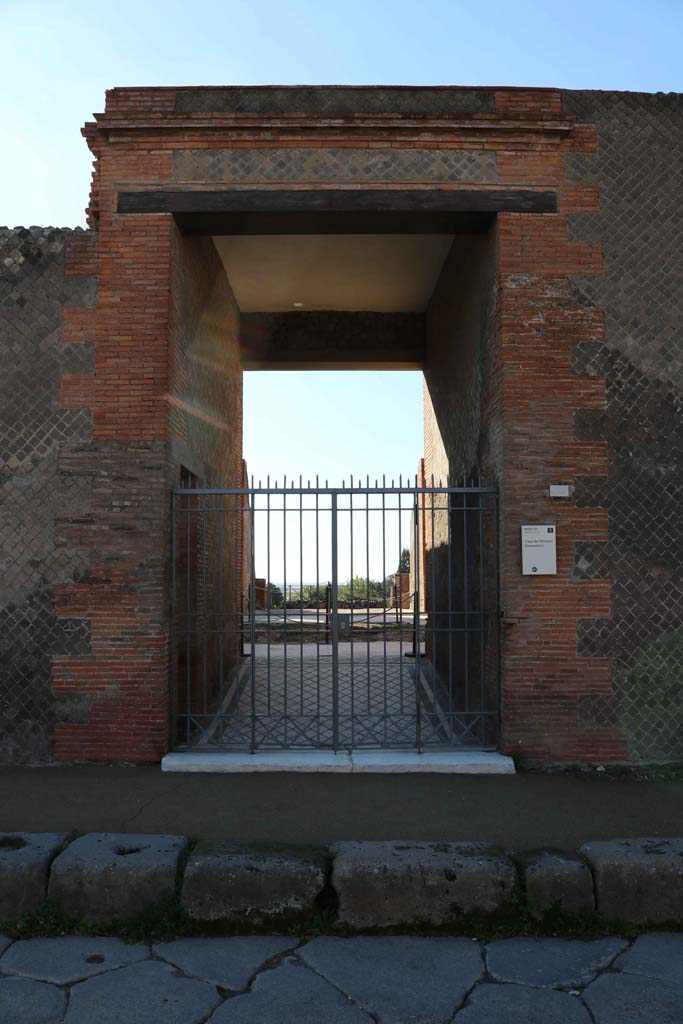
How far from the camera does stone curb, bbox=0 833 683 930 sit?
137 inches

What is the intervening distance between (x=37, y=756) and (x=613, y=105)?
7.53 meters

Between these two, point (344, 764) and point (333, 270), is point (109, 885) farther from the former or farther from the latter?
point (333, 270)

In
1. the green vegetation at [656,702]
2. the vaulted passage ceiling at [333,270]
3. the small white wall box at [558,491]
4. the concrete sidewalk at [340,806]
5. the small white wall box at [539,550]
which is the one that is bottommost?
the concrete sidewalk at [340,806]

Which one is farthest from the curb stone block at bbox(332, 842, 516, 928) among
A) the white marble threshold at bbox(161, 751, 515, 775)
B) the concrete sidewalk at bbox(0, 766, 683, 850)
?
the white marble threshold at bbox(161, 751, 515, 775)

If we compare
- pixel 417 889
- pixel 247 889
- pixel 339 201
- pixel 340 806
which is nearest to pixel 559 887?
pixel 417 889

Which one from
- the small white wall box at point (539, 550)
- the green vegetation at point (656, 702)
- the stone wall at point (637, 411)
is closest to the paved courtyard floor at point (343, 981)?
the green vegetation at point (656, 702)

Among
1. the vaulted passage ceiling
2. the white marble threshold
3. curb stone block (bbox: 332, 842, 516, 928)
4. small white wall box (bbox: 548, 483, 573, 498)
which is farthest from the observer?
the vaulted passage ceiling

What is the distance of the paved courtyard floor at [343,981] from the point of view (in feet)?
9.24

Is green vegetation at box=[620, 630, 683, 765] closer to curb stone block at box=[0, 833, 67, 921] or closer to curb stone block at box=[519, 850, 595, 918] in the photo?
curb stone block at box=[519, 850, 595, 918]

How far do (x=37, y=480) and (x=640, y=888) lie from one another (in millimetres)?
5286

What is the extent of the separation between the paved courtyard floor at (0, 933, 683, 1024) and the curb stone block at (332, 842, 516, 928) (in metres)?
0.11

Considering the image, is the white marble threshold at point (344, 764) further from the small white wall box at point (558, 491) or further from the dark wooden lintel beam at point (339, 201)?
the dark wooden lintel beam at point (339, 201)

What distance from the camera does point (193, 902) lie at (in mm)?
3477

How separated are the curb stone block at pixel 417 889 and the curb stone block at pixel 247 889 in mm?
173
